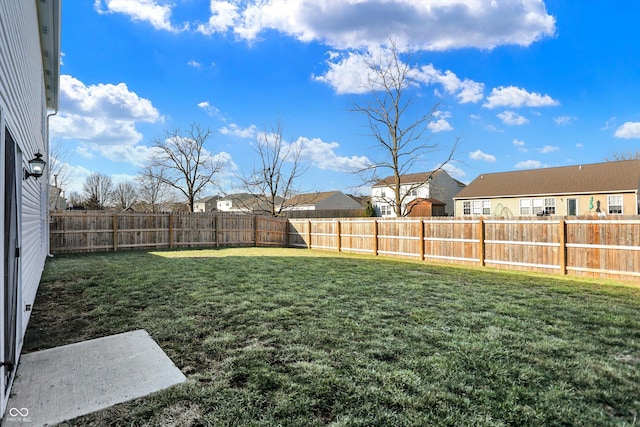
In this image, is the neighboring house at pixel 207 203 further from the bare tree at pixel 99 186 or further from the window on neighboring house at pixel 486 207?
the window on neighboring house at pixel 486 207

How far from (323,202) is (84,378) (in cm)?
3519

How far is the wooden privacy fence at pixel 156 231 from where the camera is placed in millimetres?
12156

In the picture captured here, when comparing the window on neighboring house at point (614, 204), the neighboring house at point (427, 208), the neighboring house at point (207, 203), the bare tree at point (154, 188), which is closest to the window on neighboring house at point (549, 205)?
the window on neighboring house at point (614, 204)

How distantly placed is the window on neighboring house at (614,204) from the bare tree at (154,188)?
29496 millimetres

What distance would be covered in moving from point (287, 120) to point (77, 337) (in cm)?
2089

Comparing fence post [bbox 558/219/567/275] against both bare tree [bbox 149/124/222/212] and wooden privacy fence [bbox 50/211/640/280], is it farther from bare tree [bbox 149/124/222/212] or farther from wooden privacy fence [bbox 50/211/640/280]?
bare tree [bbox 149/124/222/212]

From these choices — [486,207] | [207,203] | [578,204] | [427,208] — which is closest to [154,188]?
[207,203]

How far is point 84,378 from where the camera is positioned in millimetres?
2668

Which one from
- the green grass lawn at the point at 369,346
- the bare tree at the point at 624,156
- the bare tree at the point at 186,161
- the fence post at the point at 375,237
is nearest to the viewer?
the green grass lawn at the point at 369,346

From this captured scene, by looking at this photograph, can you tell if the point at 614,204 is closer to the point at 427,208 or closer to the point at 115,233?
the point at 427,208

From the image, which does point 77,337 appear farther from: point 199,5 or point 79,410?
point 199,5

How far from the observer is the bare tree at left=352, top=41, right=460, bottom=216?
1559 centimetres

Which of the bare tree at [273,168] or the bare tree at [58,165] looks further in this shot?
the bare tree at [273,168]

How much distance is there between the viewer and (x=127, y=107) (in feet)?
56.7
